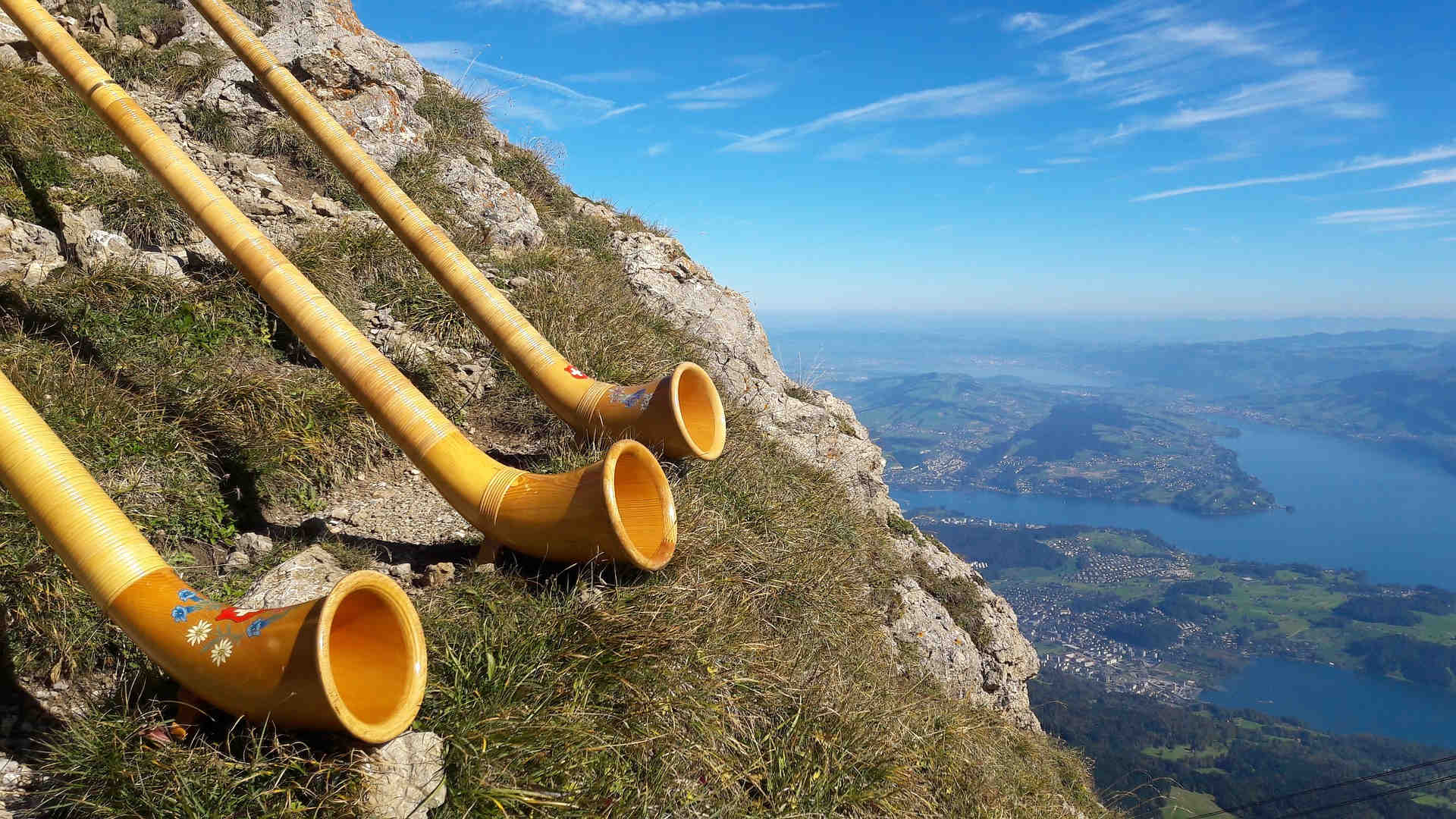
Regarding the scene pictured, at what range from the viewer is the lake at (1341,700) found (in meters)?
68.5

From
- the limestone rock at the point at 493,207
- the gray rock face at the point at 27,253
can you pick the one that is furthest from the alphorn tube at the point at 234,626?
the limestone rock at the point at 493,207

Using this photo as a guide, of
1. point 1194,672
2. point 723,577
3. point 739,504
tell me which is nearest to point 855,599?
point 739,504

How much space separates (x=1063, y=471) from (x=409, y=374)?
178841mm

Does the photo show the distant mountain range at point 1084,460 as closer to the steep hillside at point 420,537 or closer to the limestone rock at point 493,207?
the limestone rock at point 493,207

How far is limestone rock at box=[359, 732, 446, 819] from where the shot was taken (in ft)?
7.04

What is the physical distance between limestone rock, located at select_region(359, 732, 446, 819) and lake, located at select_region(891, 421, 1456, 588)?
483ft

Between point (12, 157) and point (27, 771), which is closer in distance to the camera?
point (27, 771)

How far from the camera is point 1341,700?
7381cm

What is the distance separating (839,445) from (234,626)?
7593mm

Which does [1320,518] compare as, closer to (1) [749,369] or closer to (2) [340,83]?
(1) [749,369]

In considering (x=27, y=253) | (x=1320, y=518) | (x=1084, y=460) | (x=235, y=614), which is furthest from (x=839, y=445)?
(x=1320, y=518)

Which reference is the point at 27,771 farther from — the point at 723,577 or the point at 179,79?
the point at 179,79

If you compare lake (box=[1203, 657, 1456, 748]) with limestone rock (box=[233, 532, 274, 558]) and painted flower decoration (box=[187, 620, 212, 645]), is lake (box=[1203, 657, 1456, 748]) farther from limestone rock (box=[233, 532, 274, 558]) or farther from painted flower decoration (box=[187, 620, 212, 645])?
painted flower decoration (box=[187, 620, 212, 645])

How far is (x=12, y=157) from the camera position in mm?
5598
